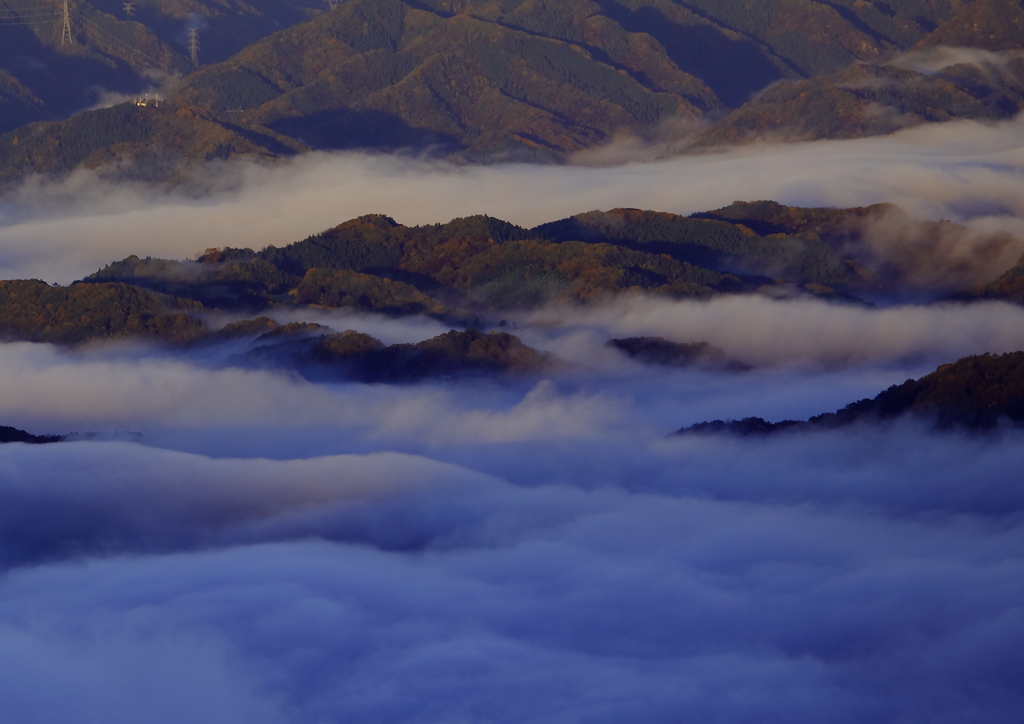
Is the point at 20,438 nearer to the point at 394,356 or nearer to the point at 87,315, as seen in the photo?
the point at 394,356

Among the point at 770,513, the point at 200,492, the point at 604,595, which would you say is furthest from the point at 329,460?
the point at 604,595

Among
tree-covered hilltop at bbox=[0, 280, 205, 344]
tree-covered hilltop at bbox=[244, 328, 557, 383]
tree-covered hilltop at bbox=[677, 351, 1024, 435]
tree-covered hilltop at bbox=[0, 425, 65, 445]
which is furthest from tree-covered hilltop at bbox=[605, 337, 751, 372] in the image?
tree-covered hilltop at bbox=[677, 351, 1024, 435]

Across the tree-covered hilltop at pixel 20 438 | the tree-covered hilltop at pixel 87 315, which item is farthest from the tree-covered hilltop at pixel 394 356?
the tree-covered hilltop at pixel 20 438

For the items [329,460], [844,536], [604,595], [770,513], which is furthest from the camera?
[329,460]

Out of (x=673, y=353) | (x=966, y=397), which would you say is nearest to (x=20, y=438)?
(x=966, y=397)

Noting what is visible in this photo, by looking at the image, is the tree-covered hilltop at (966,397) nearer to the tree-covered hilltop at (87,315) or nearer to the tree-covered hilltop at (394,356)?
the tree-covered hilltop at (394,356)

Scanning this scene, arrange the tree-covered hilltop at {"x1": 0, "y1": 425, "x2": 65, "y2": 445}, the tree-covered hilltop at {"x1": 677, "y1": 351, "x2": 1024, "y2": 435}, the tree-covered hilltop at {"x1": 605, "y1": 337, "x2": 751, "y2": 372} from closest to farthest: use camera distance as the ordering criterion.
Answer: the tree-covered hilltop at {"x1": 677, "y1": 351, "x2": 1024, "y2": 435}, the tree-covered hilltop at {"x1": 0, "y1": 425, "x2": 65, "y2": 445}, the tree-covered hilltop at {"x1": 605, "y1": 337, "x2": 751, "y2": 372}

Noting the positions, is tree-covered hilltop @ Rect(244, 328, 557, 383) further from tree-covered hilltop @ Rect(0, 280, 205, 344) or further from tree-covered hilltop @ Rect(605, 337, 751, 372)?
tree-covered hilltop @ Rect(605, 337, 751, 372)

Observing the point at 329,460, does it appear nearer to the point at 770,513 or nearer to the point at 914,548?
the point at 770,513
